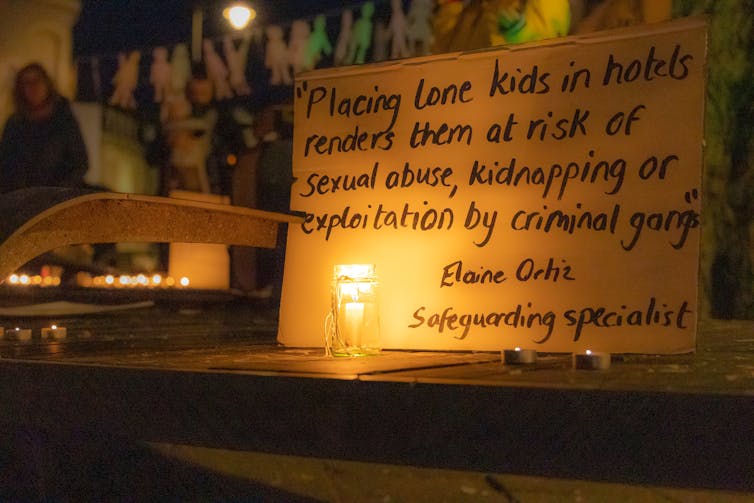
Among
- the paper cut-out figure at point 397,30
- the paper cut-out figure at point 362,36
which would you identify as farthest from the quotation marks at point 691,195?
the paper cut-out figure at point 362,36

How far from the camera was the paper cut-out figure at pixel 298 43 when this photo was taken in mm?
7543

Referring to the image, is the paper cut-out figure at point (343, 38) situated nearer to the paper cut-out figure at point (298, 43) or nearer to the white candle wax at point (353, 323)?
the paper cut-out figure at point (298, 43)

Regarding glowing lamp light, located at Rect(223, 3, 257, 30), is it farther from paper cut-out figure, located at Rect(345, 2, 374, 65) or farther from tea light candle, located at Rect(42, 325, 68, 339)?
tea light candle, located at Rect(42, 325, 68, 339)

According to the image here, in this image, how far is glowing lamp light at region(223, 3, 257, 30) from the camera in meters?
7.72

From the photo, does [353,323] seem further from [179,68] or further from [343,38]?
[179,68]

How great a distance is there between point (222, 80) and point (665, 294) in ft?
21.4

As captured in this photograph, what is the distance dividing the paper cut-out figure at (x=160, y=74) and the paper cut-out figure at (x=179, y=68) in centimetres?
6

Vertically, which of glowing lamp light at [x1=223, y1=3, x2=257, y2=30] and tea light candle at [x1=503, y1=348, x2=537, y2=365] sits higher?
glowing lamp light at [x1=223, y1=3, x2=257, y2=30]

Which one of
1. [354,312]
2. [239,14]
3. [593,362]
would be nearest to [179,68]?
[239,14]

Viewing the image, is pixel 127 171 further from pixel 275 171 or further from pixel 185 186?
pixel 275 171

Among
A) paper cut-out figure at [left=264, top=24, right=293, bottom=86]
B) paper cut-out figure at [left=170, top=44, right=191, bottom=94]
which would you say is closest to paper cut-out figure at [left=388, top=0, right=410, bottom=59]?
paper cut-out figure at [left=264, top=24, right=293, bottom=86]

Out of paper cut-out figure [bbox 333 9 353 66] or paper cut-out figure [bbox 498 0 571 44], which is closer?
paper cut-out figure [bbox 498 0 571 44]

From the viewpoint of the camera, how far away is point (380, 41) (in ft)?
23.0

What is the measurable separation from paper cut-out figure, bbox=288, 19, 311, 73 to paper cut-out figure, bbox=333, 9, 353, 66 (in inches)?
13.2
